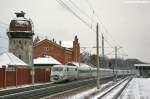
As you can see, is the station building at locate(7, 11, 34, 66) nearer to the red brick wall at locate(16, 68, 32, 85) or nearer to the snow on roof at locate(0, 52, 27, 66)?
the snow on roof at locate(0, 52, 27, 66)

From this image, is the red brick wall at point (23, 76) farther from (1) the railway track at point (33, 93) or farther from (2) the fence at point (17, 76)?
(1) the railway track at point (33, 93)

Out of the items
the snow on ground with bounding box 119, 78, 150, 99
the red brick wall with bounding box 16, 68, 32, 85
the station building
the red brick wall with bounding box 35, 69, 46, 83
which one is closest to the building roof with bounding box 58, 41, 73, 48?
the station building

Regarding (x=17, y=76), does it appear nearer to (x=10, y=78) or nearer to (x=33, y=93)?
(x=10, y=78)

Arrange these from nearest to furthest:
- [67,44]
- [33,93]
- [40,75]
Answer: [33,93], [40,75], [67,44]

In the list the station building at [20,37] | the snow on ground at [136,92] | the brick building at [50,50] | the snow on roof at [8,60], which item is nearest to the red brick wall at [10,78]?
the snow on roof at [8,60]

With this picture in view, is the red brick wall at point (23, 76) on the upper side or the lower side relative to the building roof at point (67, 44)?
lower

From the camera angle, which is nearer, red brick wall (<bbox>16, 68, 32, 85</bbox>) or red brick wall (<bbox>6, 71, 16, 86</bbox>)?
red brick wall (<bbox>6, 71, 16, 86</bbox>)

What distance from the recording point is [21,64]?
223ft

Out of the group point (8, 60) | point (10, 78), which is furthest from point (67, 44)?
point (10, 78)

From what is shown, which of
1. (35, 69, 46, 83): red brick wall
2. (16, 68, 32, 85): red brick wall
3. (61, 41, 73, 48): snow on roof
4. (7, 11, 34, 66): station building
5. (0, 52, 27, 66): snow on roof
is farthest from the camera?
(61, 41, 73, 48): snow on roof

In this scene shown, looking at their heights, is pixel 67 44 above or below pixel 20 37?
above

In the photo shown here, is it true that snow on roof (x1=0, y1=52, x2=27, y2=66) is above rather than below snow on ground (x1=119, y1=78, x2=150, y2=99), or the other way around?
above

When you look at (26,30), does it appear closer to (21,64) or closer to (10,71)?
(21,64)

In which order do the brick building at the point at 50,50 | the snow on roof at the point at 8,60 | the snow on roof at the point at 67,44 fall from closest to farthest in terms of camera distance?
the snow on roof at the point at 8,60 < the brick building at the point at 50,50 < the snow on roof at the point at 67,44
